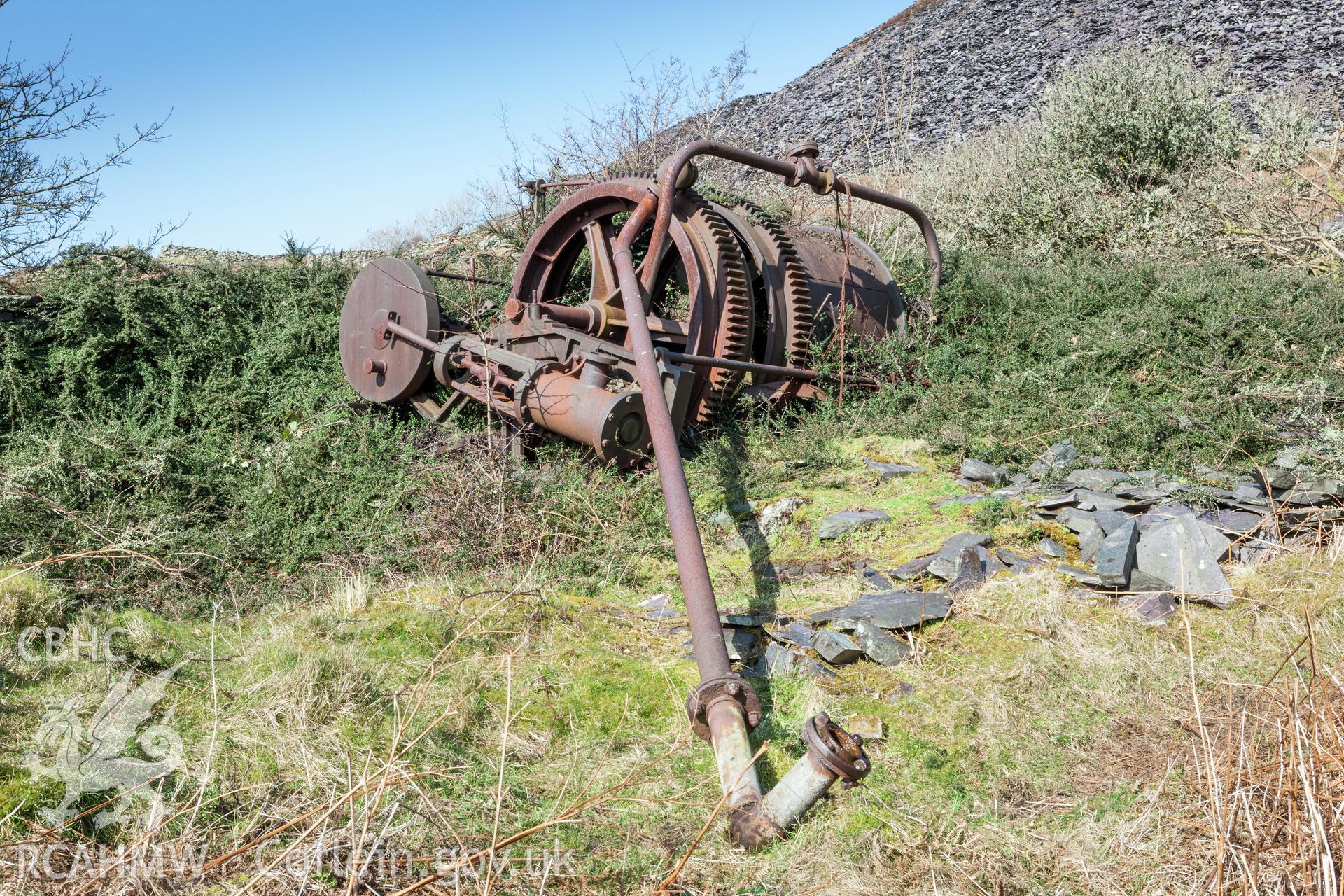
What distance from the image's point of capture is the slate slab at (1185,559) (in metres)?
3.40

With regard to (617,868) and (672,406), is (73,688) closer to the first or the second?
(617,868)

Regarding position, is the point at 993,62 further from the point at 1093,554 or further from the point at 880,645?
the point at 880,645

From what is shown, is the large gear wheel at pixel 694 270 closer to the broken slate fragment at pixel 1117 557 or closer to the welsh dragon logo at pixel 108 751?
the broken slate fragment at pixel 1117 557

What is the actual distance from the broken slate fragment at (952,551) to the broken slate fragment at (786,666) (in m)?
0.86

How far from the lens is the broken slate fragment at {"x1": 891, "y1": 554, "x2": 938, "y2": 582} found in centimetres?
387

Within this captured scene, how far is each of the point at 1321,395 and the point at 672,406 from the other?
366 centimetres

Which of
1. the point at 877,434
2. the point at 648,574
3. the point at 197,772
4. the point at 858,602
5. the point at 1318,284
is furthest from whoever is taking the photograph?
the point at 1318,284

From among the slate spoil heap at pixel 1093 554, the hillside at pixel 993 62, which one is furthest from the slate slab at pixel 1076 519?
the hillside at pixel 993 62

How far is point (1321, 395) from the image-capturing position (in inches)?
193

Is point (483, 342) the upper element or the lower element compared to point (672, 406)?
upper

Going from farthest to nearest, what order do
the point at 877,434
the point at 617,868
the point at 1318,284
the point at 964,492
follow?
1. the point at 1318,284
2. the point at 877,434
3. the point at 964,492
4. the point at 617,868

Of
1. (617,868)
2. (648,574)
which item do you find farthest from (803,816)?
(648,574)

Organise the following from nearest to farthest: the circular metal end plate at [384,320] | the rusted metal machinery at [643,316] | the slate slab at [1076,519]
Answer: the slate slab at [1076,519], the rusted metal machinery at [643,316], the circular metal end plate at [384,320]

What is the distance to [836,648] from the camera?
3.22m
